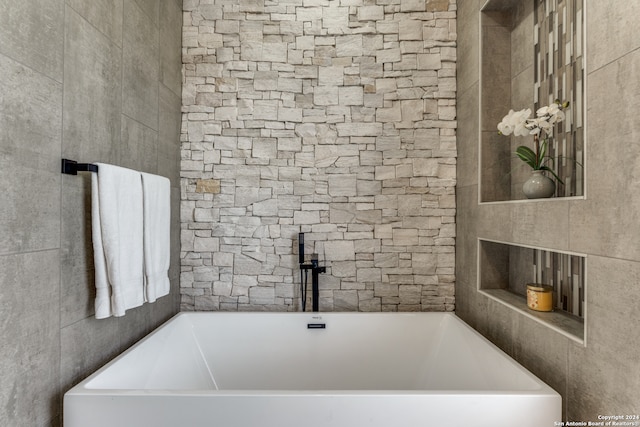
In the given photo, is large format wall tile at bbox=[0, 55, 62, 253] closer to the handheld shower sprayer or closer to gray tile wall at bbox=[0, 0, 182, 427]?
gray tile wall at bbox=[0, 0, 182, 427]

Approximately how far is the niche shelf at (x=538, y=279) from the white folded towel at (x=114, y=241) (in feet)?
5.32

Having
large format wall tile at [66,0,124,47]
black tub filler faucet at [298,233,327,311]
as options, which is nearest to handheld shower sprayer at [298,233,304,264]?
black tub filler faucet at [298,233,327,311]

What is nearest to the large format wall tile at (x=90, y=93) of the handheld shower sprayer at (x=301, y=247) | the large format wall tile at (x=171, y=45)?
the large format wall tile at (x=171, y=45)

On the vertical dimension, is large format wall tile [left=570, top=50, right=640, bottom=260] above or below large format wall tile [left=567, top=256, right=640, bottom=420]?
above

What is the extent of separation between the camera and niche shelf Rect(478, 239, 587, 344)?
1.34 m

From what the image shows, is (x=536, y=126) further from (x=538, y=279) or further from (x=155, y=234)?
(x=155, y=234)

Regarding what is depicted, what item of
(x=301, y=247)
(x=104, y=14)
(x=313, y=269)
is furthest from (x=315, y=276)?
(x=104, y=14)

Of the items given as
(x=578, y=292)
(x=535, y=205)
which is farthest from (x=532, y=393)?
(x=535, y=205)

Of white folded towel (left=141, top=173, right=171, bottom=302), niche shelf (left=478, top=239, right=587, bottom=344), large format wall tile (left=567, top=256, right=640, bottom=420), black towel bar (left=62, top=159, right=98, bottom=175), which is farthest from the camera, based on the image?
white folded towel (left=141, top=173, right=171, bottom=302)

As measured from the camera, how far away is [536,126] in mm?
1411

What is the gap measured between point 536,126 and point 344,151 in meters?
1.09

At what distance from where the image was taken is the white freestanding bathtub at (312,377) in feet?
3.56

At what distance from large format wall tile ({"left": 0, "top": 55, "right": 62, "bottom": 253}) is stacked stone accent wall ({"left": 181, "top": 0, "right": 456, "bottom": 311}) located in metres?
1.11

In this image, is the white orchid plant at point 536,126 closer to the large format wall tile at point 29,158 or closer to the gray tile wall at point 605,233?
the gray tile wall at point 605,233
